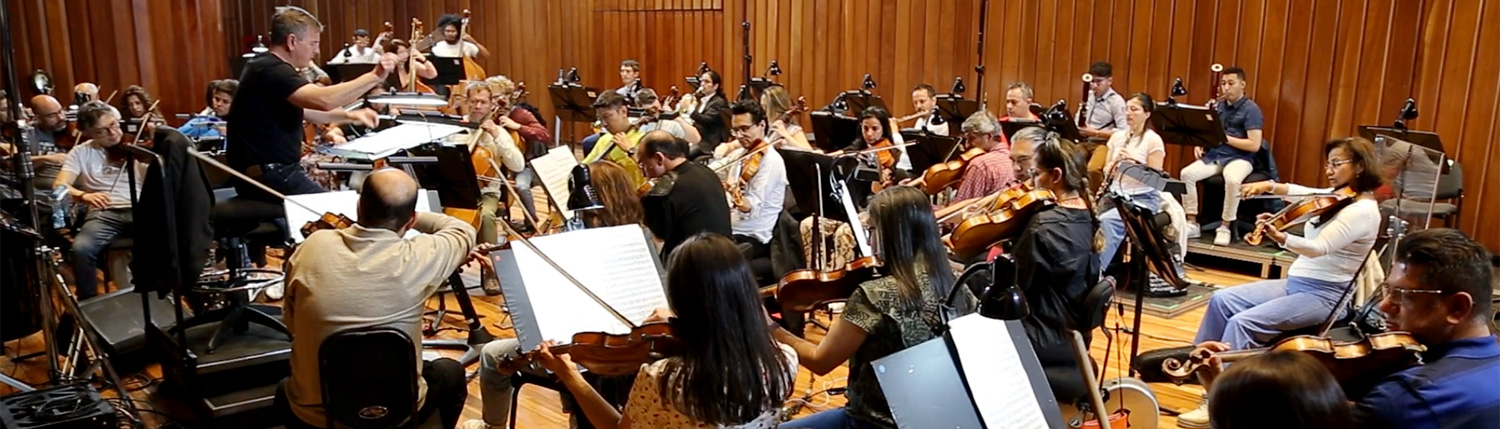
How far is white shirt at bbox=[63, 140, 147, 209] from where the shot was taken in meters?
5.78

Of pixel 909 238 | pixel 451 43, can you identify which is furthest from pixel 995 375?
pixel 451 43

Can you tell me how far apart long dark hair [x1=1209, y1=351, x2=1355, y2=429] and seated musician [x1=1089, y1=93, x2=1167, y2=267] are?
401 centimetres

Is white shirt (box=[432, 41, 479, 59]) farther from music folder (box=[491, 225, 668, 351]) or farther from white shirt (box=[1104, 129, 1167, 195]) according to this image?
music folder (box=[491, 225, 668, 351])

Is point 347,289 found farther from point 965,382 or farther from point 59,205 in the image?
point 59,205

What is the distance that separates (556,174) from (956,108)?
176 inches

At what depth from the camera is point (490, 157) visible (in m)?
6.35

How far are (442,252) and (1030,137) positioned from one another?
327 centimetres

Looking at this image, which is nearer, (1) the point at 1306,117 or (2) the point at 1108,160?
(2) the point at 1108,160

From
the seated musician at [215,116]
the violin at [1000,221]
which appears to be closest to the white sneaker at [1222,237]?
the violin at [1000,221]

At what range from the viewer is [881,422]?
2.75 metres

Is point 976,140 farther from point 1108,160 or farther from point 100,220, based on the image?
point 100,220

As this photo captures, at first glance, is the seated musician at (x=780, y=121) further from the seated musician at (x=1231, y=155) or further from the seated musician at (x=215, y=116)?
the seated musician at (x=215, y=116)

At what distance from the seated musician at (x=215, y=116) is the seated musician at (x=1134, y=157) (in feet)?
19.6

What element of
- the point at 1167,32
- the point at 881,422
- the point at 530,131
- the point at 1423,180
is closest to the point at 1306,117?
the point at 1167,32
